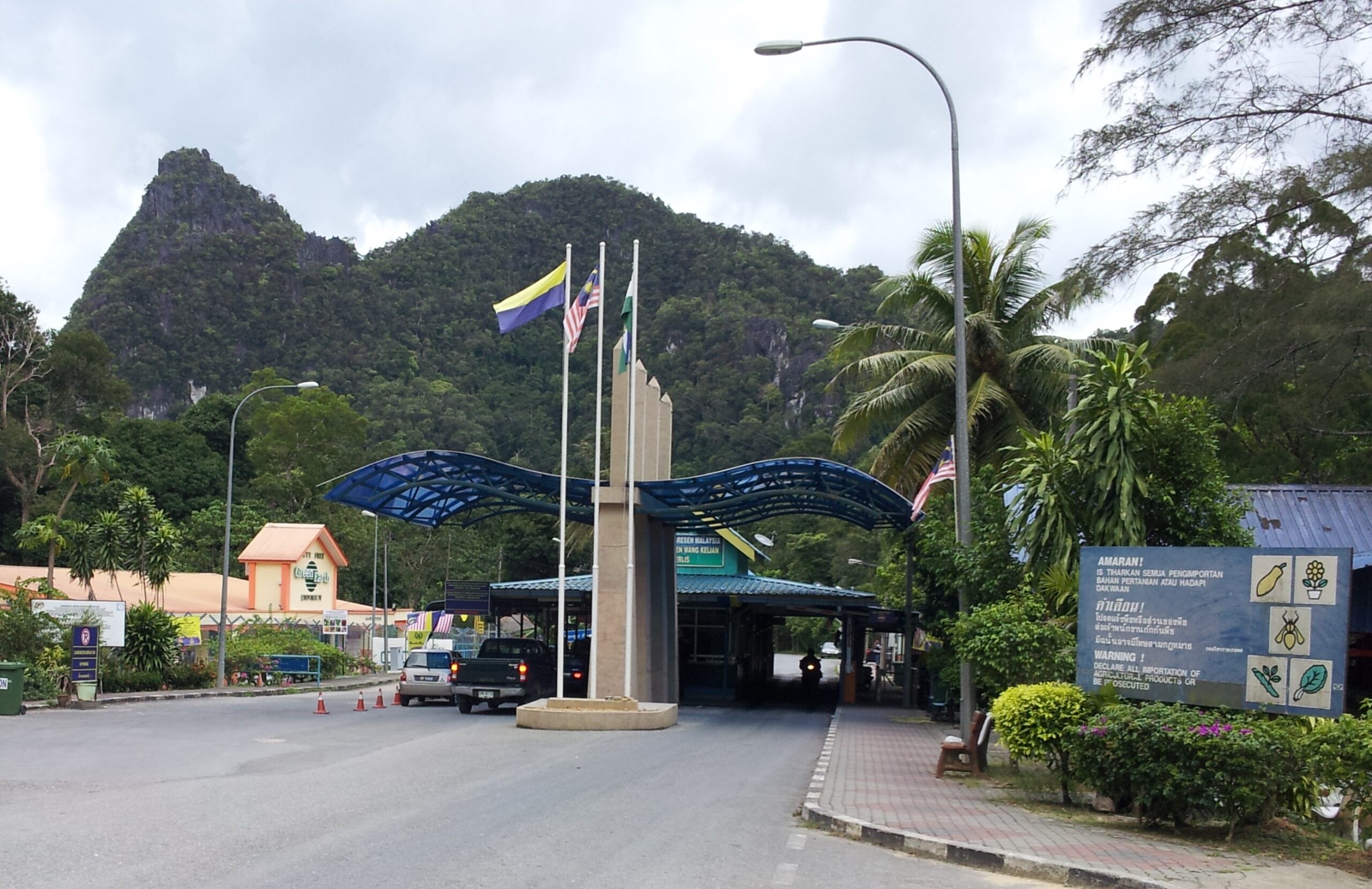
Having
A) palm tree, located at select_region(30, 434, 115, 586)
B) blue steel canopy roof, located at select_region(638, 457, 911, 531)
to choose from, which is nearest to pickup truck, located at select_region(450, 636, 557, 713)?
blue steel canopy roof, located at select_region(638, 457, 911, 531)

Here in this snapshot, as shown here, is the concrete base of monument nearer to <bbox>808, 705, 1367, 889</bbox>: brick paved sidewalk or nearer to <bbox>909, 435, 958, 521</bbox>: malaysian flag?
<bbox>808, 705, 1367, 889</bbox>: brick paved sidewalk

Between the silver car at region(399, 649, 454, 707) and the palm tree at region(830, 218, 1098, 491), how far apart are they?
1119 centimetres

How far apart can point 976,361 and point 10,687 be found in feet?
68.2

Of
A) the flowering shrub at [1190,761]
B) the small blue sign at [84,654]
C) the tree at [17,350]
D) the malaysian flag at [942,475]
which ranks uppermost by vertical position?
the tree at [17,350]

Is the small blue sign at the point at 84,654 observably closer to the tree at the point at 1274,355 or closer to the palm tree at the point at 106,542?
the palm tree at the point at 106,542

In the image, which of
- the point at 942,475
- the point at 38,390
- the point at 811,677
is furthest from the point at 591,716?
the point at 38,390

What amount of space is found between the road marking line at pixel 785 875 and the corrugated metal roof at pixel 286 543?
4818 centimetres

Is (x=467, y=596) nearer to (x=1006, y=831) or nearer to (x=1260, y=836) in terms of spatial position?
(x=1006, y=831)

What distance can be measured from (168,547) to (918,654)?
22592 millimetres

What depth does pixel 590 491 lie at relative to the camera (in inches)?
1183

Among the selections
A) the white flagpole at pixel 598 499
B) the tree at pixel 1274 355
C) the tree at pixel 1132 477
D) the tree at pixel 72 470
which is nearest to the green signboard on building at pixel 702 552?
the tree at pixel 1274 355

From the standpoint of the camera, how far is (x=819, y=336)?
100 m

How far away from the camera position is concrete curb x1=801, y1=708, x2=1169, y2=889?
8.84 meters

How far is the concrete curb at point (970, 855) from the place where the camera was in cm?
884
